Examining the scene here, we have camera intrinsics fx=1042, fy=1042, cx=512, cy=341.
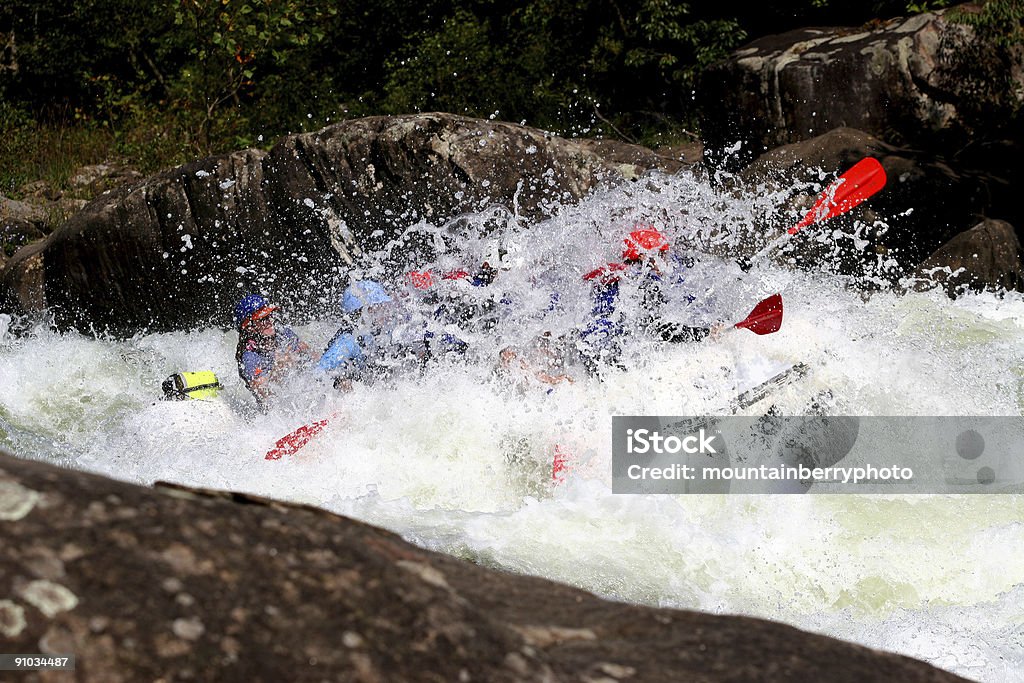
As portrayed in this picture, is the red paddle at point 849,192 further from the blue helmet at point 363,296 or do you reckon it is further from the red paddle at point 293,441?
the red paddle at point 293,441

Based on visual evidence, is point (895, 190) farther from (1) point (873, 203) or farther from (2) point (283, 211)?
(2) point (283, 211)

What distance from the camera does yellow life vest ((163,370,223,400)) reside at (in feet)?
19.2

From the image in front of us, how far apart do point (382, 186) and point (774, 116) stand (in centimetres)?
350

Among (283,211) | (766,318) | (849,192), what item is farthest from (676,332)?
(283,211)

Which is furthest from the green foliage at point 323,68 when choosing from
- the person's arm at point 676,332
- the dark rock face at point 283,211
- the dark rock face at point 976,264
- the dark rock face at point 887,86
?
the person's arm at point 676,332

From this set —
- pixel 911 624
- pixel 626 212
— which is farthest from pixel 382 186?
pixel 911 624

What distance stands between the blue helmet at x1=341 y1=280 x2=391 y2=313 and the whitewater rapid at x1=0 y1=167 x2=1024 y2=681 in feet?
2.13

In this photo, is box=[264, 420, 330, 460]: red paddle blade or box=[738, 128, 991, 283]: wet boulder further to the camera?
box=[738, 128, 991, 283]: wet boulder

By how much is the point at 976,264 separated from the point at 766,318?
277cm

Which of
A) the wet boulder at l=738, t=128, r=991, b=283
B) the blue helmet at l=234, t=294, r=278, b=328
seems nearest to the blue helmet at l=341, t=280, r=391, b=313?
the blue helmet at l=234, t=294, r=278, b=328

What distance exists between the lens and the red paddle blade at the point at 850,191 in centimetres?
659

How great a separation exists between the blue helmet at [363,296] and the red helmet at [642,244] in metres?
1.49

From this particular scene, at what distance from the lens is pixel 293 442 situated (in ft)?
17.8

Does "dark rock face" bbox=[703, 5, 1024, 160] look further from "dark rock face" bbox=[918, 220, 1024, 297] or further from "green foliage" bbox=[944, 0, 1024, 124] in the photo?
"dark rock face" bbox=[918, 220, 1024, 297]
